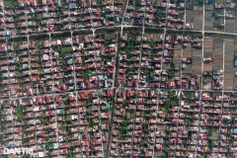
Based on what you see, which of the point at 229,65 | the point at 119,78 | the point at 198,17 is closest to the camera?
the point at 119,78

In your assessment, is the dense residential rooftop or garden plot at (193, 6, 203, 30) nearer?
the dense residential rooftop

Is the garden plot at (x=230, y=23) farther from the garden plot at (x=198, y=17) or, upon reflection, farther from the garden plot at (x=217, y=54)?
the garden plot at (x=198, y=17)

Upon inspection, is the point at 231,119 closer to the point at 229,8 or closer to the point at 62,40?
the point at 229,8

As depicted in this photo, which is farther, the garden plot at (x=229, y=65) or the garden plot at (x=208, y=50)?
the garden plot at (x=229, y=65)

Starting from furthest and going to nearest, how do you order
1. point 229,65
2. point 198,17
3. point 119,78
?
point 229,65 → point 198,17 → point 119,78

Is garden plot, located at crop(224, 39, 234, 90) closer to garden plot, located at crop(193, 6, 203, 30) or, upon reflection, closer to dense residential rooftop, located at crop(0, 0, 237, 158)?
dense residential rooftop, located at crop(0, 0, 237, 158)

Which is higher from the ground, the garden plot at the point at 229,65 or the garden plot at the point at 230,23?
the garden plot at the point at 230,23

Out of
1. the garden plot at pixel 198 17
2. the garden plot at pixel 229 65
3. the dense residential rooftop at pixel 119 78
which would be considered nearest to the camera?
the dense residential rooftop at pixel 119 78

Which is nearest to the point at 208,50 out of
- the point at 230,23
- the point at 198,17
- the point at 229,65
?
the point at 229,65

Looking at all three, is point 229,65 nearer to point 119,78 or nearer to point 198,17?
point 198,17

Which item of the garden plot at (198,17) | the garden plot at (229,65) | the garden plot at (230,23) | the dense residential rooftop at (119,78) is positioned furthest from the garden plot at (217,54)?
the garden plot at (198,17)

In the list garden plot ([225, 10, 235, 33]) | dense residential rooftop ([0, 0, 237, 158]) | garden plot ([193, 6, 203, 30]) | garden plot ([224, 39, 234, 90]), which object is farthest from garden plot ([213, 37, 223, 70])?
garden plot ([193, 6, 203, 30])

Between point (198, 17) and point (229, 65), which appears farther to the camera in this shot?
point (229, 65)
